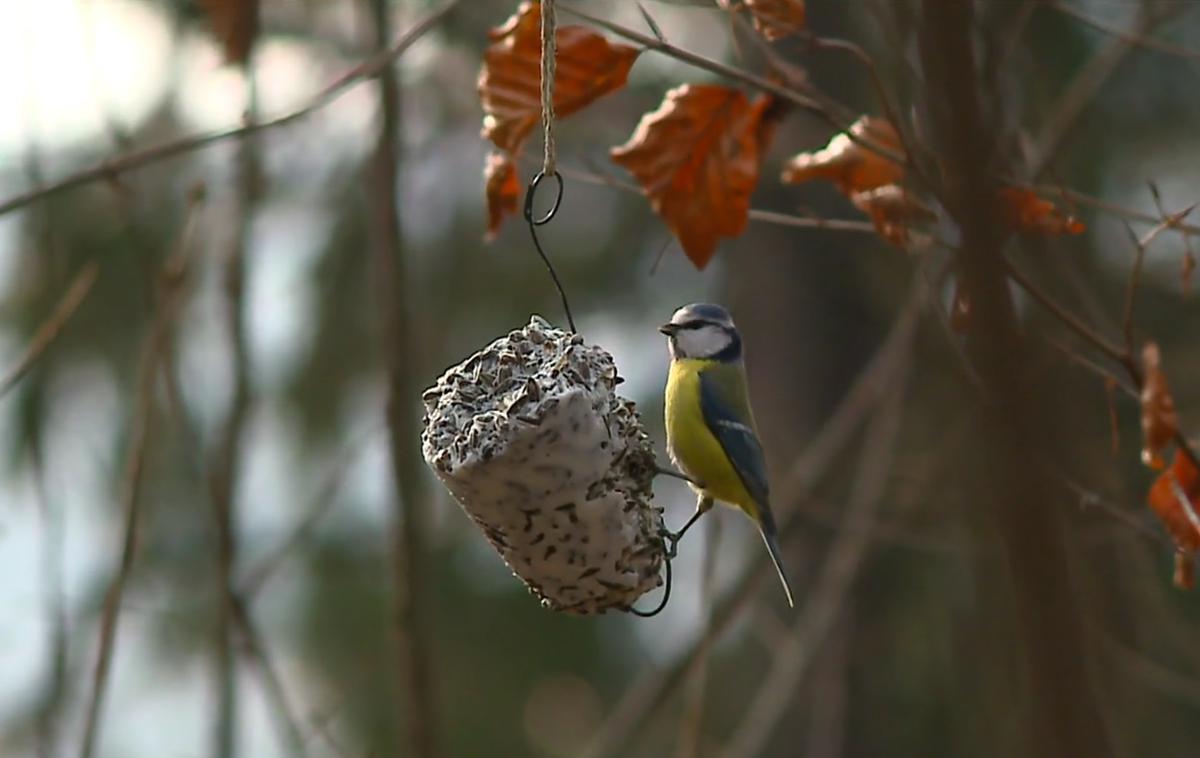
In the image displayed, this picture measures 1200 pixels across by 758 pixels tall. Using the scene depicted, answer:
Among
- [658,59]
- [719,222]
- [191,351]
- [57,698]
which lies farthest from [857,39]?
[57,698]

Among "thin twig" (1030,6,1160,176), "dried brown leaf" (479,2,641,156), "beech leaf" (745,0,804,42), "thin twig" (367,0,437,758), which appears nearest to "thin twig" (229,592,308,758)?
"thin twig" (367,0,437,758)

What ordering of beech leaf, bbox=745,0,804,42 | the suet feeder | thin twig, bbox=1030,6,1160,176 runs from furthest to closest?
thin twig, bbox=1030,6,1160,176 → beech leaf, bbox=745,0,804,42 → the suet feeder

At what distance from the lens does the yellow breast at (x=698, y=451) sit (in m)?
2.85

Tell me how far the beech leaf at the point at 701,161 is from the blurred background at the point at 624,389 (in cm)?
133

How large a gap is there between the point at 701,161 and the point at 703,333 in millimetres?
470

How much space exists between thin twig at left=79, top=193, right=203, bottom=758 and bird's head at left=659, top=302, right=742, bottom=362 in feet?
3.06

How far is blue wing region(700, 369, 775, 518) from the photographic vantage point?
2824 mm

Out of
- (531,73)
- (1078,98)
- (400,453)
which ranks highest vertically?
(1078,98)

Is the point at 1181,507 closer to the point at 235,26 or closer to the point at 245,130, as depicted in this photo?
the point at 245,130

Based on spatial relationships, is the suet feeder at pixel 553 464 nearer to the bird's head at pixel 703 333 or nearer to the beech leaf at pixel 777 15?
the beech leaf at pixel 777 15

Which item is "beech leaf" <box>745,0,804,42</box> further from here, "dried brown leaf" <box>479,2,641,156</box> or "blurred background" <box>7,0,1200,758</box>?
"blurred background" <box>7,0,1200,758</box>

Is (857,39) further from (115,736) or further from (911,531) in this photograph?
(115,736)

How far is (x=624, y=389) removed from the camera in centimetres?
509

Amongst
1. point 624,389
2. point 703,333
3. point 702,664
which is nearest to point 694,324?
point 703,333
